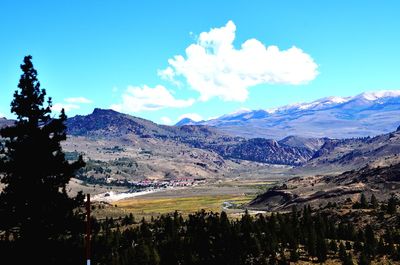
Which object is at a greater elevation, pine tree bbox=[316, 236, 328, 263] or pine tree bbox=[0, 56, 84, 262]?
pine tree bbox=[0, 56, 84, 262]

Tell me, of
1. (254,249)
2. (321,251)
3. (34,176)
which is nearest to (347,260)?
(321,251)

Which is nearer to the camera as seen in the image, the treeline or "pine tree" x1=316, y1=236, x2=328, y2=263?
"pine tree" x1=316, y1=236, x2=328, y2=263

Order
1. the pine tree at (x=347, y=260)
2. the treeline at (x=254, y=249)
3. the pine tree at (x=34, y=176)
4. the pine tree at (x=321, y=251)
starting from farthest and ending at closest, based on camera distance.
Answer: the treeline at (x=254, y=249), the pine tree at (x=321, y=251), the pine tree at (x=347, y=260), the pine tree at (x=34, y=176)

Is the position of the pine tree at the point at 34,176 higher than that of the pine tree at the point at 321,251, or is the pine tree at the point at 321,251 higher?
the pine tree at the point at 34,176

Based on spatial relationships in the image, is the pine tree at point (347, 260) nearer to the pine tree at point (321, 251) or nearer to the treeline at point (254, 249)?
the treeline at point (254, 249)

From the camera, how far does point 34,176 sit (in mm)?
31516

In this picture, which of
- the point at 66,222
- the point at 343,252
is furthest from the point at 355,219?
the point at 66,222

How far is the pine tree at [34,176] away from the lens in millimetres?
30500

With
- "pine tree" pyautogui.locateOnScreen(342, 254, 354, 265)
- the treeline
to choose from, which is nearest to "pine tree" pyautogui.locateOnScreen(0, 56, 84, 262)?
the treeline

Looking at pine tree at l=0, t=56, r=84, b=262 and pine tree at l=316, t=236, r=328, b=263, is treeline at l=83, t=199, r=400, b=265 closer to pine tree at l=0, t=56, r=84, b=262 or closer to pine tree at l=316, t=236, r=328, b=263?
pine tree at l=316, t=236, r=328, b=263

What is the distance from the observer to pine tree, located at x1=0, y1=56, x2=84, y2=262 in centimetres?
3050

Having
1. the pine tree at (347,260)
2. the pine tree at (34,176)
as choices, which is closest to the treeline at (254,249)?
the pine tree at (347,260)

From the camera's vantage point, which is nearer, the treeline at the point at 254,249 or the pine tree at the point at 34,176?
the pine tree at the point at 34,176

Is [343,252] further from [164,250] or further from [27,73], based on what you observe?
[27,73]
